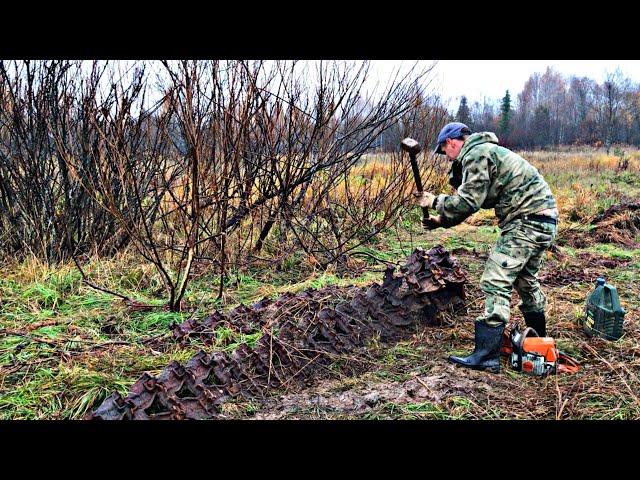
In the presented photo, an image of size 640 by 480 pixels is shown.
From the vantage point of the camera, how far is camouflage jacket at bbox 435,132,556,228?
3766 millimetres

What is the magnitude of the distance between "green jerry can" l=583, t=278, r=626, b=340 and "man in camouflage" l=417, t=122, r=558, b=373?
32.0 inches

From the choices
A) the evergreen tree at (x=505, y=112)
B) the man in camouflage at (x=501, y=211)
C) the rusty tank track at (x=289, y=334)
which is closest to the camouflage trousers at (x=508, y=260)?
the man in camouflage at (x=501, y=211)

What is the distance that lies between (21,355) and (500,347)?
3338 millimetres

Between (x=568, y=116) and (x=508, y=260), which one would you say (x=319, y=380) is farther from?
(x=568, y=116)

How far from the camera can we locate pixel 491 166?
3.79 metres

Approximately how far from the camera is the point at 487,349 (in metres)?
3.77

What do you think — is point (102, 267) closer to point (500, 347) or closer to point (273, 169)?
point (273, 169)

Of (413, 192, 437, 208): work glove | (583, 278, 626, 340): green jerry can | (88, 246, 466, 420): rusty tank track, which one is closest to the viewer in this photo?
Result: (88, 246, 466, 420): rusty tank track

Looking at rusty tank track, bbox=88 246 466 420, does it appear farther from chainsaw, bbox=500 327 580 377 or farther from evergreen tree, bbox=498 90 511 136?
evergreen tree, bbox=498 90 511 136

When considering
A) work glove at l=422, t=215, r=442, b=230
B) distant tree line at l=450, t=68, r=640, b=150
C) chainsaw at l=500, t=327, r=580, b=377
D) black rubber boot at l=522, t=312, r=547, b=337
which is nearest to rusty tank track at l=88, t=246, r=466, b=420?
work glove at l=422, t=215, r=442, b=230

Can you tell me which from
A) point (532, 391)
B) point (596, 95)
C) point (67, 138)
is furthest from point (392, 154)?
point (596, 95)

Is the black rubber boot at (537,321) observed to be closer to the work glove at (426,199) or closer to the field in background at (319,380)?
the field in background at (319,380)

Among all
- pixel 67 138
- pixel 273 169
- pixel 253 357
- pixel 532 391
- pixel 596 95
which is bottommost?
pixel 532 391

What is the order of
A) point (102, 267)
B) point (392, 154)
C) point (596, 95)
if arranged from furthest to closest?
1. point (596, 95)
2. point (392, 154)
3. point (102, 267)
